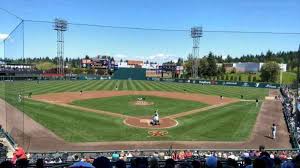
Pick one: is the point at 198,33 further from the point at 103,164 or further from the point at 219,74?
the point at 103,164

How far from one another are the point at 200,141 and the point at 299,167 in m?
16.2

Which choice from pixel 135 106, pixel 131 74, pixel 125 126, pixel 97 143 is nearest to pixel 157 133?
pixel 125 126

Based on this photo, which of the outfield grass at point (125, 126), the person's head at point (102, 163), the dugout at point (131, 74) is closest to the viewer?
the person's head at point (102, 163)

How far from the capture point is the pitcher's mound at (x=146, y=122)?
2593 centimetres

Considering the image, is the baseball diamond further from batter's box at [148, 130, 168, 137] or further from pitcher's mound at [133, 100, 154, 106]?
pitcher's mound at [133, 100, 154, 106]

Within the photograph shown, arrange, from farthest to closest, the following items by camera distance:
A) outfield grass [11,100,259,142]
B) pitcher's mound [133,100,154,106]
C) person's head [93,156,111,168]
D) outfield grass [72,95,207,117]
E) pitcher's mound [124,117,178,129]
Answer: pitcher's mound [133,100,154,106]
outfield grass [72,95,207,117]
pitcher's mound [124,117,178,129]
outfield grass [11,100,259,142]
person's head [93,156,111,168]

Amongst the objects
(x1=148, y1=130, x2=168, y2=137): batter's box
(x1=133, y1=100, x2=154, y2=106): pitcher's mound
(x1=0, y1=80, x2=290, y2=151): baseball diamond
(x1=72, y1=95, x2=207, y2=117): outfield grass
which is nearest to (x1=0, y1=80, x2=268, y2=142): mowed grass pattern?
(x1=0, y1=80, x2=290, y2=151): baseball diamond

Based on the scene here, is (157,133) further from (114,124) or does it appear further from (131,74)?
(131,74)

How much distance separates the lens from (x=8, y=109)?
29234mm

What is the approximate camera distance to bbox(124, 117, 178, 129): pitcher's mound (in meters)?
25.9

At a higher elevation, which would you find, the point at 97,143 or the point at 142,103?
the point at 142,103

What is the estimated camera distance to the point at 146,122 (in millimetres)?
27266

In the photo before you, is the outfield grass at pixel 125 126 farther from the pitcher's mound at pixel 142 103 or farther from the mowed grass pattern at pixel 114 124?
the pitcher's mound at pixel 142 103

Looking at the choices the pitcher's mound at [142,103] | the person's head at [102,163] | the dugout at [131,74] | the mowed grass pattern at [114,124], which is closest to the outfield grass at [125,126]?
the mowed grass pattern at [114,124]
